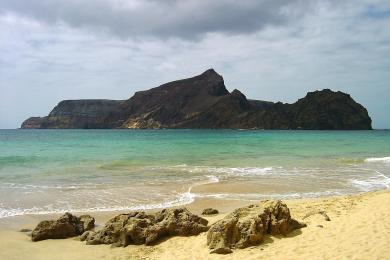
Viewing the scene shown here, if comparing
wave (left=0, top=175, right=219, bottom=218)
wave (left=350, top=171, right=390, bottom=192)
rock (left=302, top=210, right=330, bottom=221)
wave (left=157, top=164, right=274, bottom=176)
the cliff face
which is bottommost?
wave (left=0, top=175, right=219, bottom=218)

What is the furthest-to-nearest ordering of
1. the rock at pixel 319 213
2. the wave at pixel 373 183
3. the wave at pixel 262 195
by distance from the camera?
the wave at pixel 373 183 → the wave at pixel 262 195 → the rock at pixel 319 213

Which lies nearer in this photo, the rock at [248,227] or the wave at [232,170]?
the rock at [248,227]

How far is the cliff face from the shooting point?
490ft

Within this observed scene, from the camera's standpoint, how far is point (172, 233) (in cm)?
991

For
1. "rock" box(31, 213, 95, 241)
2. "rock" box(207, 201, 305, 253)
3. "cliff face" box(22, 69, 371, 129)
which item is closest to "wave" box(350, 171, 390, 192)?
"rock" box(207, 201, 305, 253)

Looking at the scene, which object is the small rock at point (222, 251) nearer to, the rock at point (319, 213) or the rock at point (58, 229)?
the rock at point (319, 213)

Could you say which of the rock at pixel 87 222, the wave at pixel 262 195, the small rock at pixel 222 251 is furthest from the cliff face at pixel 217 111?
the small rock at pixel 222 251

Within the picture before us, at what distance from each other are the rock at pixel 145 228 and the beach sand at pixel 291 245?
0.22m

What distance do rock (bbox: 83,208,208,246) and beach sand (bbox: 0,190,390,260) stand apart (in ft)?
0.73

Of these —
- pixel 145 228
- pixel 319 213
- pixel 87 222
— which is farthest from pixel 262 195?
pixel 87 222

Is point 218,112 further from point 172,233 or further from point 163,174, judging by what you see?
point 172,233

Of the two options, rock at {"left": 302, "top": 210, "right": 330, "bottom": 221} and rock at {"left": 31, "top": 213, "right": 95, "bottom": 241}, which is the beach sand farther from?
rock at {"left": 31, "top": 213, "right": 95, "bottom": 241}

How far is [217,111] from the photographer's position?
168 m

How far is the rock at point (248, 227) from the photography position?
857 cm
